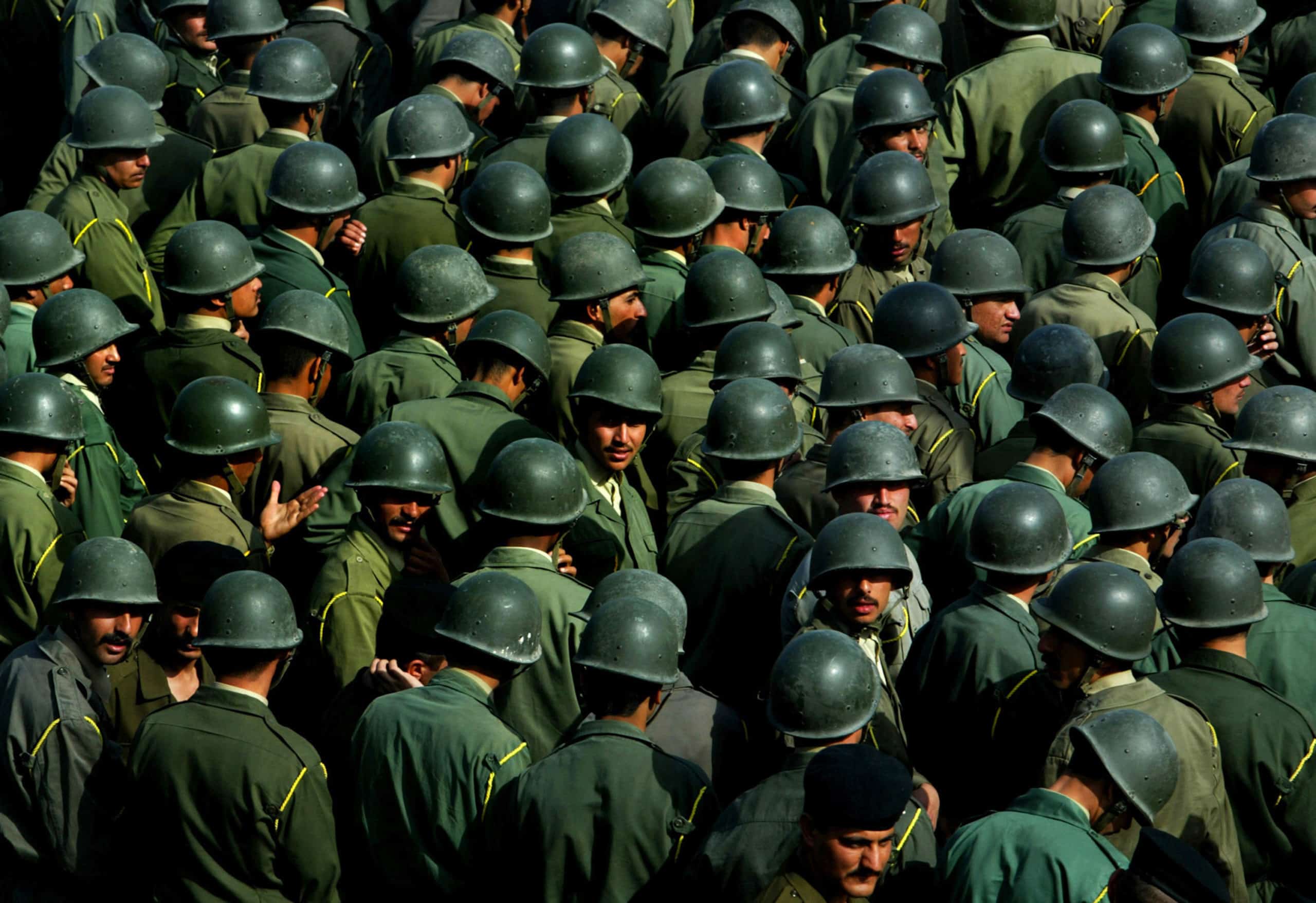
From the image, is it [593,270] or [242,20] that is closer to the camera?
[593,270]

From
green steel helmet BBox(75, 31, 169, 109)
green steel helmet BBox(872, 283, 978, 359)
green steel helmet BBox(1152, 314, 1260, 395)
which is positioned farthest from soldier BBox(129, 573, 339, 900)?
green steel helmet BBox(75, 31, 169, 109)

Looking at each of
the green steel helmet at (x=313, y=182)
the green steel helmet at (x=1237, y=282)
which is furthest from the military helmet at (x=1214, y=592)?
the green steel helmet at (x=313, y=182)

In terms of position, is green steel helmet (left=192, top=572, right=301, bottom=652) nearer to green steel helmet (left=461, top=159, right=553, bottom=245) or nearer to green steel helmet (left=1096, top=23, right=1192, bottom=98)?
green steel helmet (left=461, top=159, right=553, bottom=245)

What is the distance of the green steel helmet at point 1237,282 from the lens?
437 inches

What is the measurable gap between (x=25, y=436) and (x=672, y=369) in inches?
149

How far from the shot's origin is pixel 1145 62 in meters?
12.8

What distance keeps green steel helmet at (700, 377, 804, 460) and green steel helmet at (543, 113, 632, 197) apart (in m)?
2.81

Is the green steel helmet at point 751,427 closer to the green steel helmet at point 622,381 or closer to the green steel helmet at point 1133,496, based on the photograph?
the green steel helmet at point 622,381

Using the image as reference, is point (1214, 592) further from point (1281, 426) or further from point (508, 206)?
point (508, 206)

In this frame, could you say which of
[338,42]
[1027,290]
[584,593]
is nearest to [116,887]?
[584,593]

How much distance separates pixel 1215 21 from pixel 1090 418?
16.4ft

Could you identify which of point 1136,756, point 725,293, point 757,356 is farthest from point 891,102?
point 1136,756

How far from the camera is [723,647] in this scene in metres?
8.98

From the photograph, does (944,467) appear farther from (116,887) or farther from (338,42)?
(338,42)
